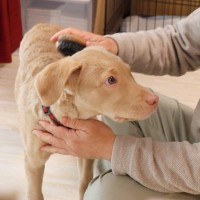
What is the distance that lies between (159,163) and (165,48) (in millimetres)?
510

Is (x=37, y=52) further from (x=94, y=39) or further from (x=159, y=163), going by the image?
(x=159, y=163)

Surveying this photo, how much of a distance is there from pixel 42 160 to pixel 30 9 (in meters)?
1.71

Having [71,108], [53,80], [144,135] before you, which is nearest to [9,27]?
[144,135]

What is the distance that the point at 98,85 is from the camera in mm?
1044

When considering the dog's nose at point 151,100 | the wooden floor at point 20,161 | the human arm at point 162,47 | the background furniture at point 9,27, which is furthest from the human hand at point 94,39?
the background furniture at point 9,27

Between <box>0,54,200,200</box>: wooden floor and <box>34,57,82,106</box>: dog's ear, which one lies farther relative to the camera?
<box>0,54,200,200</box>: wooden floor

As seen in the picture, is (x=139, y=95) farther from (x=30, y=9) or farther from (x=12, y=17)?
(x=30, y=9)

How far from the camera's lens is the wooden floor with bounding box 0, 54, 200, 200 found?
1.71m

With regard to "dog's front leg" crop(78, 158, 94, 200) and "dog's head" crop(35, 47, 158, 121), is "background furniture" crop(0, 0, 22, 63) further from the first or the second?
"dog's head" crop(35, 47, 158, 121)

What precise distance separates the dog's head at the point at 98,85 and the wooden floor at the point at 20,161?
74 cm

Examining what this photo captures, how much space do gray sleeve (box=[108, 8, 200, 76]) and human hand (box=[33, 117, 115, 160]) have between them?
1.13ft

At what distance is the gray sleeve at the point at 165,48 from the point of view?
4.68 ft

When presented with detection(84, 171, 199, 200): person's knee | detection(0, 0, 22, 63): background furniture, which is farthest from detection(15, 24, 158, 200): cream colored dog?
detection(0, 0, 22, 63): background furniture

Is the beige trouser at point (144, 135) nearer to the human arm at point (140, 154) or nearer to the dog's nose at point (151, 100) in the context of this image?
the human arm at point (140, 154)
